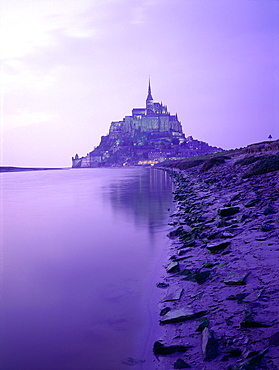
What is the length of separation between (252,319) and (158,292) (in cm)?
144

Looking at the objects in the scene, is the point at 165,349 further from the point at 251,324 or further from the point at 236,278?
the point at 236,278

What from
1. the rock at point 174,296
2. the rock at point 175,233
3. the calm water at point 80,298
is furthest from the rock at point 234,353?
the rock at point 175,233

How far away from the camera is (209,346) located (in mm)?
2189

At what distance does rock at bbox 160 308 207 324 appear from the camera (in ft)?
9.12

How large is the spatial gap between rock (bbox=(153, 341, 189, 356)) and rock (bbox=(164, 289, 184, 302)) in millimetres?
908

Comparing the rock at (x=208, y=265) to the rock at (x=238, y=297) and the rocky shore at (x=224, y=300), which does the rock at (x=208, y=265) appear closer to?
the rocky shore at (x=224, y=300)

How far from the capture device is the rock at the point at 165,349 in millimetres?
2340

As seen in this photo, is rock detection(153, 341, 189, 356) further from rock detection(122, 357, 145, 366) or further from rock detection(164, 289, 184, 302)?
rock detection(164, 289, 184, 302)

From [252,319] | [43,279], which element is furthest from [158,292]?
[43,279]

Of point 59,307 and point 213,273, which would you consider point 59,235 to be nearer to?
point 59,307

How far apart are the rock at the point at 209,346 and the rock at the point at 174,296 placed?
3.11 ft

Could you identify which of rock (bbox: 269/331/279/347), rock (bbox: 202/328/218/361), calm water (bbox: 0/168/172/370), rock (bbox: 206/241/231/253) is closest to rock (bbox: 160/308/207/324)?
calm water (bbox: 0/168/172/370)

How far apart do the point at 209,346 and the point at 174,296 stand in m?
1.17

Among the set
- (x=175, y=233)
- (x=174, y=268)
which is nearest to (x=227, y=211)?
(x=175, y=233)
